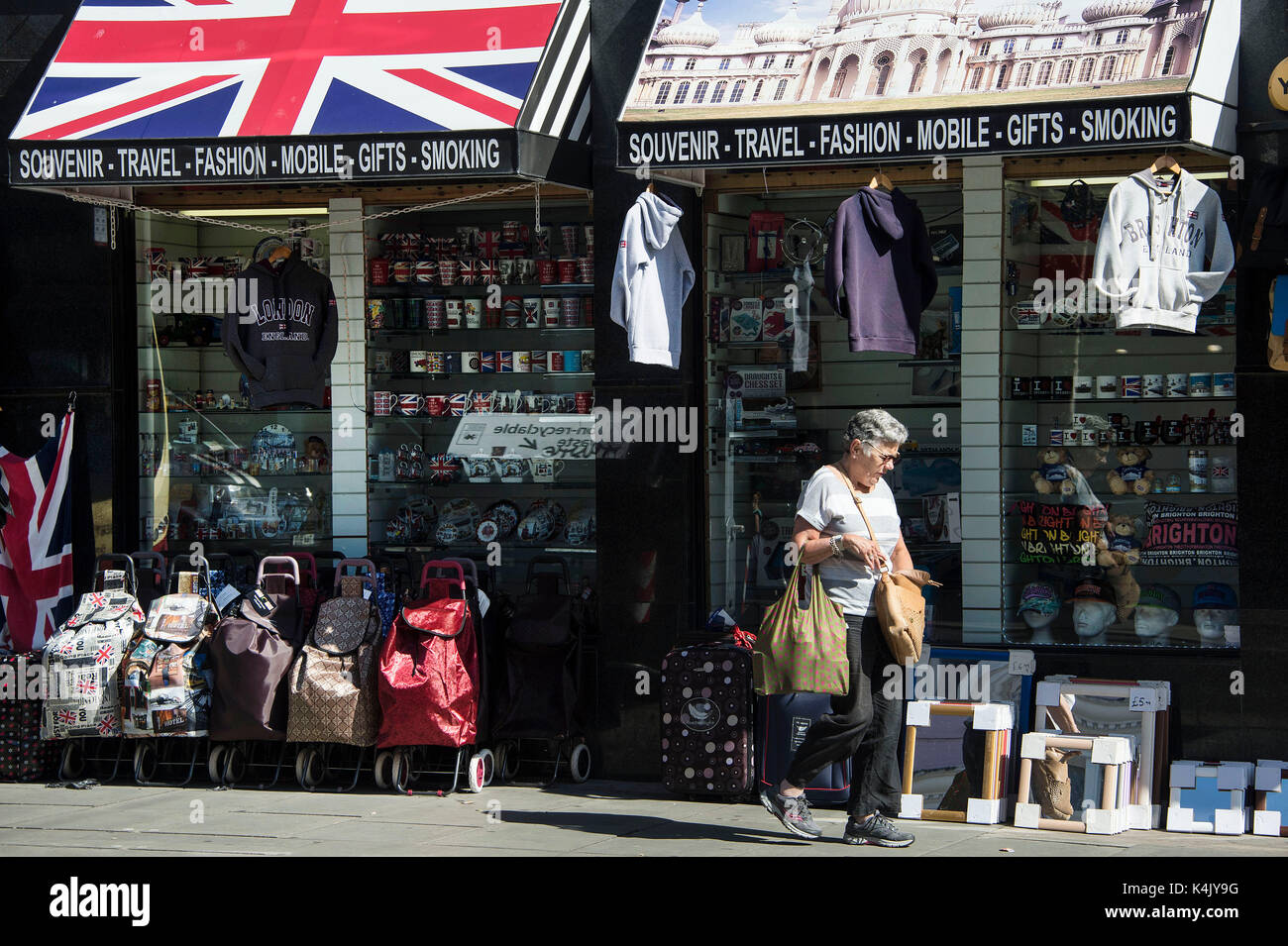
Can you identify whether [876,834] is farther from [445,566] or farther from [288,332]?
[288,332]

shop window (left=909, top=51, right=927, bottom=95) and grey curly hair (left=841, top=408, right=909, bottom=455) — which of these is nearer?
grey curly hair (left=841, top=408, right=909, bottom=455)

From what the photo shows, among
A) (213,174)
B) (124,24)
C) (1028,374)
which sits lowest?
(1028,374)

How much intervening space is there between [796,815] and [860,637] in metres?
0.91

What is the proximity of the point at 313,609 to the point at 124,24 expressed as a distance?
12.3 ft

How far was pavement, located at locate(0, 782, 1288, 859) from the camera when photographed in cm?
778

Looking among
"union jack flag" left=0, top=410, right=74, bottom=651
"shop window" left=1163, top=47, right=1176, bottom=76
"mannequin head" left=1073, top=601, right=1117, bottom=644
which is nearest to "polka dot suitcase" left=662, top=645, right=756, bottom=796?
"mannequin head" left=1073, top=601, right=1117, bottom=644

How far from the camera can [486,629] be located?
370 inches

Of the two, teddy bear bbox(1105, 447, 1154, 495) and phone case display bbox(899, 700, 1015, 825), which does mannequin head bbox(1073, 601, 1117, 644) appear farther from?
phone case display bbox(899, 700, 1015, 825)

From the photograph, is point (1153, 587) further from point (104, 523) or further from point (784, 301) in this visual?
point (104, 523)

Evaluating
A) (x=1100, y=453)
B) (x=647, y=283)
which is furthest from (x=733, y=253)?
(x=1100, y=453)

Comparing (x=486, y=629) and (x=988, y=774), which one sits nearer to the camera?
(x=988, y=774)

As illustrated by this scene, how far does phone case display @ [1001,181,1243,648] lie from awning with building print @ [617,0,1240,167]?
42.6 inches

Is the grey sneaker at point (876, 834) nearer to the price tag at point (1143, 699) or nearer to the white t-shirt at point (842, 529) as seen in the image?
the white t-shirt at point (842, 529)

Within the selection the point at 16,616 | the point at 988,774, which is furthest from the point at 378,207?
the point at 988,774
